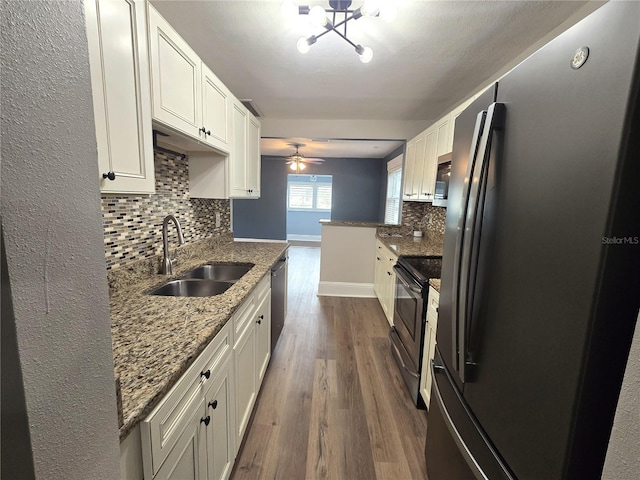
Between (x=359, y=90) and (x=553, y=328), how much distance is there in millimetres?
2845

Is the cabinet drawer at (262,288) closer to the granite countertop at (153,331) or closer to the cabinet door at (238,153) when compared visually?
the granite countertop at (153,331)

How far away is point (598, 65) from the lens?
550 mm

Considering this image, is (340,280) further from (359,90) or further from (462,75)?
(462,75)

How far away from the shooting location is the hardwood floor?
153 cm

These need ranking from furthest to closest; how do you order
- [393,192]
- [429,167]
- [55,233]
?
[393,192] < [429,167] < [55,233]

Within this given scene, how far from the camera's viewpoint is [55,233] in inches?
14.2

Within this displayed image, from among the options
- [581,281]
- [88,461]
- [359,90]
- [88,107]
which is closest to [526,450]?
[581,281]

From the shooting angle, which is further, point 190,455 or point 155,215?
point 155,215

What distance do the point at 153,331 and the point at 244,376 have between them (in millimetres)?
713

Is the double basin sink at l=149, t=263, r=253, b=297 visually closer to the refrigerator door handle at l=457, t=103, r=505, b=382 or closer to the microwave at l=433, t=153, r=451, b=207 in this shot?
the refrigerator door handle at l=457, t=103, r=505, b=382

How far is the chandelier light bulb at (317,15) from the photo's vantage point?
1478 millimetres

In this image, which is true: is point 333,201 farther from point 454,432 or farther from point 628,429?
point 628,429

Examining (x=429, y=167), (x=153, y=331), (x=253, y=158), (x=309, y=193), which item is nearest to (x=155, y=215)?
(x=153, y=331)

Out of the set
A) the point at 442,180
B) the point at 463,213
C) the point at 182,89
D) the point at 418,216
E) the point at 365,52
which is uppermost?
the point at 365,52
